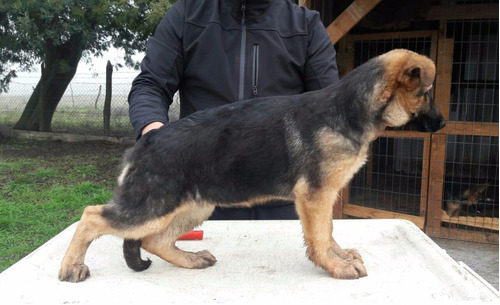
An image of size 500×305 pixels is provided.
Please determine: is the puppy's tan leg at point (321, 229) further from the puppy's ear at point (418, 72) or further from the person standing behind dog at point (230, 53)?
the person standing behind dog at point (230, 53)

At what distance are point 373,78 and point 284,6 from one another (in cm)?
129

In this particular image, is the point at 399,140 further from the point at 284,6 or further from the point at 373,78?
the point at 373,78

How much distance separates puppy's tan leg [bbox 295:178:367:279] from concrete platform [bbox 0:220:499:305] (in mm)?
73

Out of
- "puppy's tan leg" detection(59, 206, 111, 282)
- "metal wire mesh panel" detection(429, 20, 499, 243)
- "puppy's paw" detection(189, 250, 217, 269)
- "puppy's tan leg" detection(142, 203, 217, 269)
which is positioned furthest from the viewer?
"metal wire mesh panel" detection(429, 20, 499, 243)

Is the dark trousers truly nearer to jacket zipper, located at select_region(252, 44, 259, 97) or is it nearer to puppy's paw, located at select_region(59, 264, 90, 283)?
jacket zipper, located at select_region(252, 44, 259, 97)

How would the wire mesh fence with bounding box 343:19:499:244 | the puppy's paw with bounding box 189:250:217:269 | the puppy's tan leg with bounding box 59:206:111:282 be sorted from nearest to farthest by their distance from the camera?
the puppy's tan leg with bounding box 59:206:111:282 < the puppy's paw with bounding box 189:250:217:269 < the wire mesh fence with bounding box 343:19:499:244

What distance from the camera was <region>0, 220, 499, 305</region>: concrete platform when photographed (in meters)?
2.56

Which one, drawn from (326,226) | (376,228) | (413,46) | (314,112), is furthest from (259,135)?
(413,46)

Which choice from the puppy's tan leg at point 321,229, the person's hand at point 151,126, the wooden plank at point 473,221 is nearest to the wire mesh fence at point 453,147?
the wooden plank at point 473,221

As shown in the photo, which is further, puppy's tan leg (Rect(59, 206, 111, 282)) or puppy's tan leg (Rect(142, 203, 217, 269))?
puppy's tan leg (Rect(142, 203, 217, 269))

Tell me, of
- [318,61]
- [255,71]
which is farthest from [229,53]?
[318,61]

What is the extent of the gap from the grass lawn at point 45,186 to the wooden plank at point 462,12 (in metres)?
6.25

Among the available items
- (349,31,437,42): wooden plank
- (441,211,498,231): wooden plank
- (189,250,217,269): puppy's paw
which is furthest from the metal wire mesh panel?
(189,250,217,269): puppy's paw

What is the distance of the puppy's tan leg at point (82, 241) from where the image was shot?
2668 millimetres
